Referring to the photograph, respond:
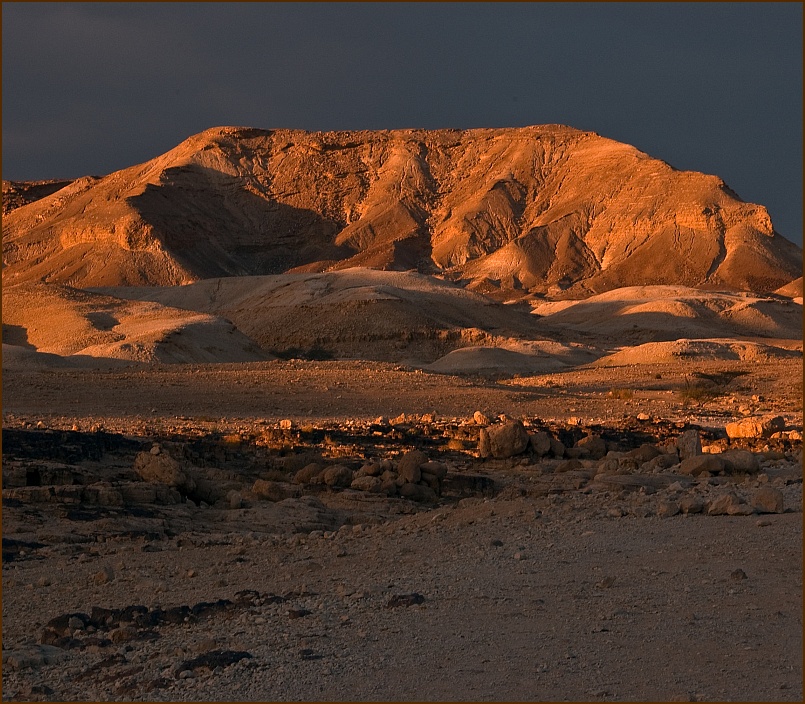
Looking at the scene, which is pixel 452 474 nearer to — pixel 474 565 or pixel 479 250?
pixel 474 565

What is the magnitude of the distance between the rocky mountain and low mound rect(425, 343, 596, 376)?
2089 inches

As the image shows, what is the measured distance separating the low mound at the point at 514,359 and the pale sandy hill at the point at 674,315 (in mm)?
22148

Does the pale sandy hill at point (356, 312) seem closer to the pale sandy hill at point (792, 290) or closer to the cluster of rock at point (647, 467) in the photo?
the pale sandy hill at point (792, 290)

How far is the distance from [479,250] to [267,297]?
5265 centimetres

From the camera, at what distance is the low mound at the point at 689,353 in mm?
51781

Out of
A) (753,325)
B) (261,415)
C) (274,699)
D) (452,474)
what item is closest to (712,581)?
(274,699)

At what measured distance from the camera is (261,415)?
28.0 m

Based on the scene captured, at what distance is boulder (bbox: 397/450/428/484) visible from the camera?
1612 centimetres

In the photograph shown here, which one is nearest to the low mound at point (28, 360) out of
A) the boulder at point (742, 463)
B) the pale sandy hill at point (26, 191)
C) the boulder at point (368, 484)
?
the boulder at point (368, 484)

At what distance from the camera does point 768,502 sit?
1113cm

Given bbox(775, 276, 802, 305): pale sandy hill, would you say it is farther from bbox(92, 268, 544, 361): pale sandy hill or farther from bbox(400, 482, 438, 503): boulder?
bbox(400, 482, 438, 503): boulder

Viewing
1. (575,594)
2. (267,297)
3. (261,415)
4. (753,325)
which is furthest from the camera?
(753,325)

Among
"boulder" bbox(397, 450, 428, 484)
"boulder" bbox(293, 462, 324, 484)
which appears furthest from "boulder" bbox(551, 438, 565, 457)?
"boulder" bbox(293, 462, 324, 484)

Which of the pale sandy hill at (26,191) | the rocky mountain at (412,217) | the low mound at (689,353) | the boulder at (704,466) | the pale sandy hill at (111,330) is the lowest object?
the boulder at (704,466)
